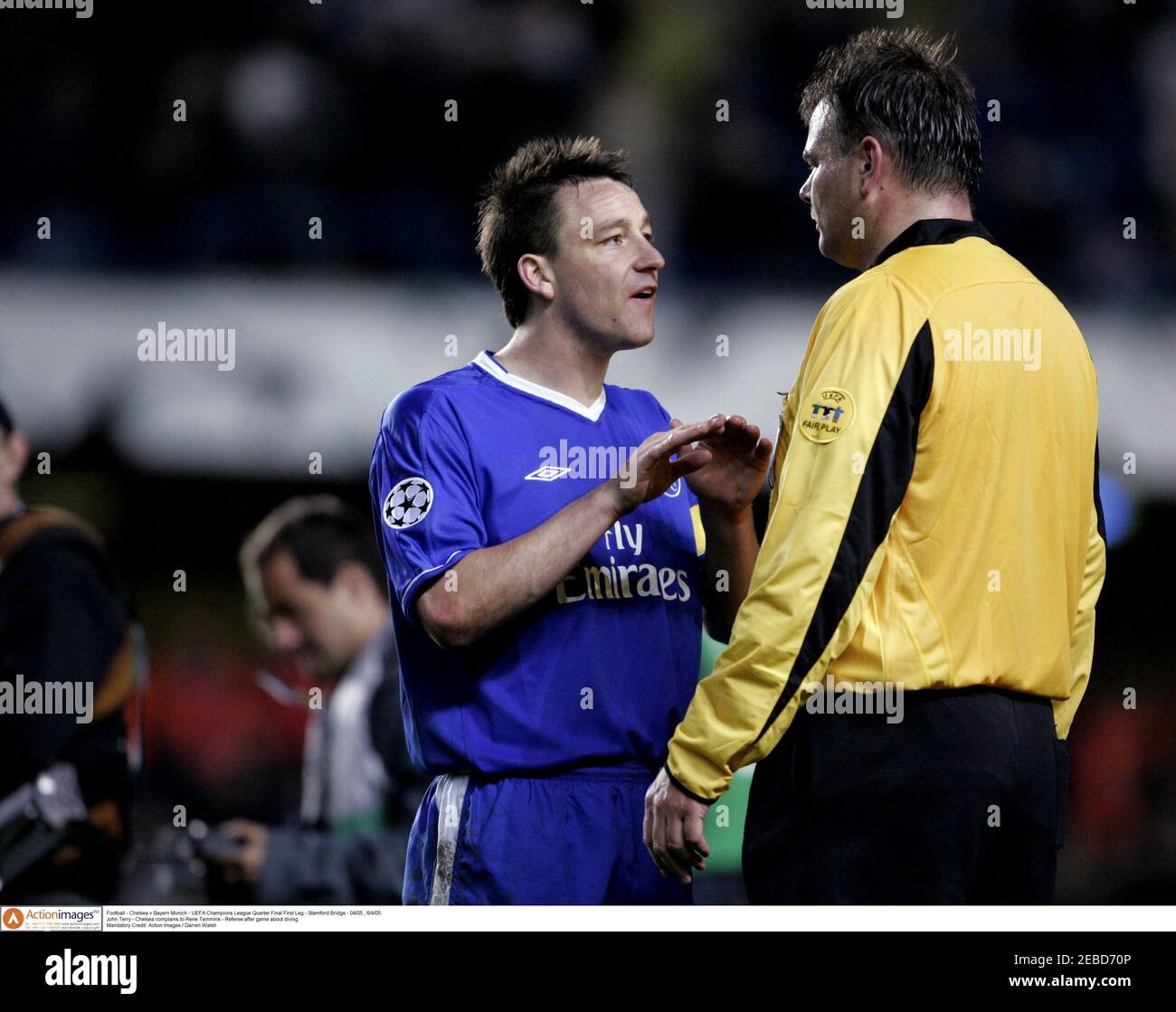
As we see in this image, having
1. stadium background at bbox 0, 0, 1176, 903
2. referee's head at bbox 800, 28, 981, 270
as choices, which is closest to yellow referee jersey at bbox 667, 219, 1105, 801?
referee's head at bbox 800, 28, 981, 270

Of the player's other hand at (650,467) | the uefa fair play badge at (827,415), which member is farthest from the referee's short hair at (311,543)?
the uefa fair play badge at (827,415)

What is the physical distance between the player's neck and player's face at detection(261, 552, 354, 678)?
2.11 m

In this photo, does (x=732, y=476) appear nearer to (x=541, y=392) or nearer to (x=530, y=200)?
(x=541, y=392)

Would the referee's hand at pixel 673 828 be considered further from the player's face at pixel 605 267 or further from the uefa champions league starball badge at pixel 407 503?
the player's face at pixel 605 267

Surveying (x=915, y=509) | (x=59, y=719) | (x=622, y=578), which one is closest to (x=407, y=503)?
(x=622, y=578)

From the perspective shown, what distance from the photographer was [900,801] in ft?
7.02

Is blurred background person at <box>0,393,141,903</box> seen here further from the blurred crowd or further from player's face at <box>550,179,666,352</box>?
player's face at <box>550,179,666,352</box>

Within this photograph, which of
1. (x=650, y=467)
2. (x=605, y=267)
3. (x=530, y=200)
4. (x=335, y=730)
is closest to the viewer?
(x=650, y=467)

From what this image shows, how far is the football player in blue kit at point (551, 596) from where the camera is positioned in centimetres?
236

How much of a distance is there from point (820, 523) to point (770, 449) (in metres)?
0.43

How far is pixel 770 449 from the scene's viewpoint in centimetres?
251

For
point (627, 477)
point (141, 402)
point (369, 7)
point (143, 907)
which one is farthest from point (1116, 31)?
point (143, 907)

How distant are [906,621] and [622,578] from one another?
578 millimetres

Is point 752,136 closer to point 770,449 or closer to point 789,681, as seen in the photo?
point 770,449
